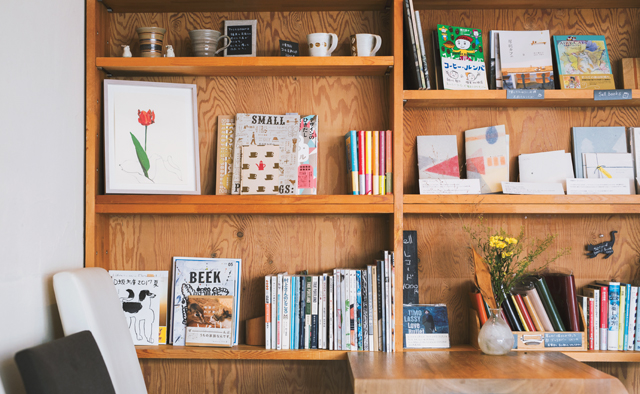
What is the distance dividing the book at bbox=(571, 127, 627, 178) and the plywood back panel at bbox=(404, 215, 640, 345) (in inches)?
10.4

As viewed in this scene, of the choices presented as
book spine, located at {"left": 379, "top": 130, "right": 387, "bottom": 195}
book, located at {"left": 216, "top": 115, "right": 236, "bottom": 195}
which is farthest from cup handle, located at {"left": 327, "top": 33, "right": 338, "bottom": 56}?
book, located at {"left": 216, "top": 115, "right": 236, "bottom": 195}

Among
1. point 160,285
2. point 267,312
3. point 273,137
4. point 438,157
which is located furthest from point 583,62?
point 160,285

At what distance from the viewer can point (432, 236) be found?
2.11 meters

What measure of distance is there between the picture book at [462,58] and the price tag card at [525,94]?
0.12m

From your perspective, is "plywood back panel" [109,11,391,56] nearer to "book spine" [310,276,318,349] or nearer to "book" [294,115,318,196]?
"book" [294,115,318,196]

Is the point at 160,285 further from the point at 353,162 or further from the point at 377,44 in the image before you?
the point at 377,44

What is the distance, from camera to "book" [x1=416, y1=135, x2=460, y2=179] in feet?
6.79

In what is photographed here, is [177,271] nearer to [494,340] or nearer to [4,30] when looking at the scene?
[4,30]

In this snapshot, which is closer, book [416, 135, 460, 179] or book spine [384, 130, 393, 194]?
book spine [384, 130, 393, 194]

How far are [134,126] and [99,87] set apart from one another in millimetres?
230

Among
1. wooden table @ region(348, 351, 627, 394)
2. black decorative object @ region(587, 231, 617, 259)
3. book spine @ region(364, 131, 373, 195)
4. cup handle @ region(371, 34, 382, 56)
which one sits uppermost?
cup handle @ region(371, 34, 382, 56)

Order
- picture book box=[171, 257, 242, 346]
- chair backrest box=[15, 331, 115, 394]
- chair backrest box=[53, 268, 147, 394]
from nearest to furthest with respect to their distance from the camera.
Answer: chair backrest box=[15, 331, 115, 394] → chair backrest box=[53, 268, 147, 394] → picture book box=[171, 257, 242, 346]

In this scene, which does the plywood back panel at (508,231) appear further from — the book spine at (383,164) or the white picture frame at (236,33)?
the white picture frame at (236,33)

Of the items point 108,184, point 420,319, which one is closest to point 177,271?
point 108,184
